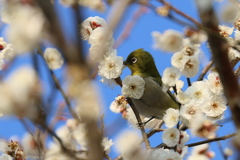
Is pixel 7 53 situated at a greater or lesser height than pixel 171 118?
greater

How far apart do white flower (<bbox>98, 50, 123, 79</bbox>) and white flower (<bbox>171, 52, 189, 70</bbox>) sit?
44 centimetres

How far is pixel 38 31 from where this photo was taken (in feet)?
4.35

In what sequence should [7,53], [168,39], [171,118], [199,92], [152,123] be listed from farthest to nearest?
[152,123], [7,53], [199,92], [171,118], [168,39]

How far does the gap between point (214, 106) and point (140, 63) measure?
184 centimetres

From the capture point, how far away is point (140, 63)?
4820 millimetres

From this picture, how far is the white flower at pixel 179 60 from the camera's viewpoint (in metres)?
2.98

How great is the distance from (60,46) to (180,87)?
3.13 metres

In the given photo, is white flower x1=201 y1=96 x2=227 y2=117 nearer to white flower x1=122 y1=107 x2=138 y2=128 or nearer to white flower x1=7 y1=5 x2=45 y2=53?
white flower x1=122 y1=107 x2=138 y2=128

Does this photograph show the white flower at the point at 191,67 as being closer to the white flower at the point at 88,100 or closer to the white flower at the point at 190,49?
the white flower at the point at 190,49

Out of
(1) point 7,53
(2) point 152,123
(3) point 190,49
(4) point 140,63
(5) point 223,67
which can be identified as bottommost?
(5) point 223,67

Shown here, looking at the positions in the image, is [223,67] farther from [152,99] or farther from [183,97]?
[152,99]

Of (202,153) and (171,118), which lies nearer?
(171,118)

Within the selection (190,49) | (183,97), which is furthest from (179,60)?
(183,97)

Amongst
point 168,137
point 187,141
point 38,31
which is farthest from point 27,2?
point 187,141
